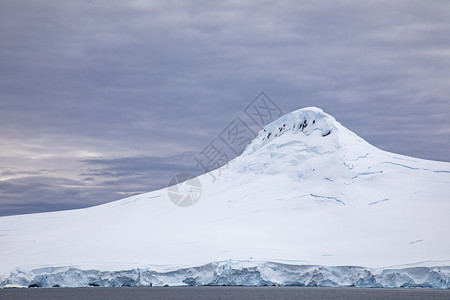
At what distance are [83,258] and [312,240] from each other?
2051 centimetres

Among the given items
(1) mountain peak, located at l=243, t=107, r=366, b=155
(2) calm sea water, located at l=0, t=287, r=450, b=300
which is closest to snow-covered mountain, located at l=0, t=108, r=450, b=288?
(1) mountain peak, located at l=243, t=107, r=366, b=155

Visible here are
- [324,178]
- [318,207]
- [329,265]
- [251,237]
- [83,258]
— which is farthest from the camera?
→ [324,178]

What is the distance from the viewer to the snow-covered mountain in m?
45.7

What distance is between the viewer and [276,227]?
56.2 meters

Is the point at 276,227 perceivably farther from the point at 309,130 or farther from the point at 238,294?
the point at 309,130

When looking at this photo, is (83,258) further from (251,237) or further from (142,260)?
(251,237)

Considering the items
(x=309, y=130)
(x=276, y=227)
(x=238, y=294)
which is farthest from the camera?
(x=309, y=130)

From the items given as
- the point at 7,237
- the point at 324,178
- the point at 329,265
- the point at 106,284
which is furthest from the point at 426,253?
the point at 7,237

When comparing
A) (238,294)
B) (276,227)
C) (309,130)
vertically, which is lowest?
(238,294)

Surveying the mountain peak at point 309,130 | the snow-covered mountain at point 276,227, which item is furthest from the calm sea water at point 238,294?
the mountain peak at point 309,130

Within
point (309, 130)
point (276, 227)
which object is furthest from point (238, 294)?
point (309, 130)

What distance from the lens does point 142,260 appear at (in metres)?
48.5

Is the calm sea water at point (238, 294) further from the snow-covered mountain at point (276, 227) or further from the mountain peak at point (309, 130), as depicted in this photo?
the mountain peak at point (309, 130)

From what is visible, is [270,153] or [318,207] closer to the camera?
[318,207]
